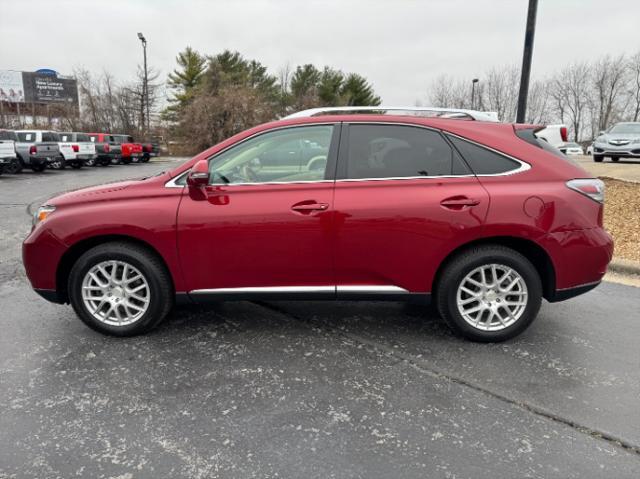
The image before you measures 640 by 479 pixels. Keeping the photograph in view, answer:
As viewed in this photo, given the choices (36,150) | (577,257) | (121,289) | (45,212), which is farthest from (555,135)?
(36,150)

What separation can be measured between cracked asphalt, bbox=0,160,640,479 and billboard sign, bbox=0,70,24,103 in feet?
177

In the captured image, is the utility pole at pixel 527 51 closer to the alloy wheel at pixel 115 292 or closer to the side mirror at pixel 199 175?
the side mirror at pixel 199 175

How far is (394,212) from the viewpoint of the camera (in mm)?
3332

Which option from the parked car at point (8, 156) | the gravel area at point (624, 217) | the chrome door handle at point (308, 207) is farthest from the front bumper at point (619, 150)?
the parked car at point (8, 156)

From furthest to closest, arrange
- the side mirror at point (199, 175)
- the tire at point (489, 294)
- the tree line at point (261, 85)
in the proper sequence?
the tree line at point (261, 85), the tire at point (489, 294), the side mirror at point (199, 175)

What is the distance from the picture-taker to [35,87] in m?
48.2

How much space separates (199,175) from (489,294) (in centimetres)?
232

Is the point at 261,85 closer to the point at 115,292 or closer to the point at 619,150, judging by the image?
the point at 619,150

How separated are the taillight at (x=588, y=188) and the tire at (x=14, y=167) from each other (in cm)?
1993

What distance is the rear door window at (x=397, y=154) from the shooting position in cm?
344

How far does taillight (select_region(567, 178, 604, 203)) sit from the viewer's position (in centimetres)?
337

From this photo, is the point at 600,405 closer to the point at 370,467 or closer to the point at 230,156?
the point at 370,467

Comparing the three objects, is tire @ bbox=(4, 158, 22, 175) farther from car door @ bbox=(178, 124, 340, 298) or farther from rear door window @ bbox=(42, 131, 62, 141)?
car door @ bbox=(178, 124, 340, 298)

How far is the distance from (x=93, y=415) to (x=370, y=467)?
1.61 m
